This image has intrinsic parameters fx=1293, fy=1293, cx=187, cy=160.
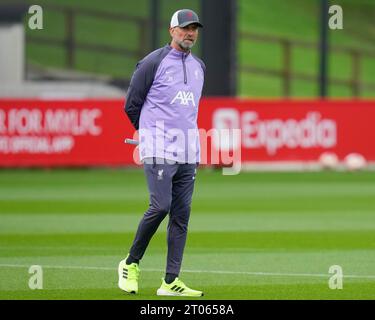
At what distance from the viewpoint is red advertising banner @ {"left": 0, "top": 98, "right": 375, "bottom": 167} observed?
2703cm

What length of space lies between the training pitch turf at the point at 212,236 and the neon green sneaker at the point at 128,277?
12 centimetres

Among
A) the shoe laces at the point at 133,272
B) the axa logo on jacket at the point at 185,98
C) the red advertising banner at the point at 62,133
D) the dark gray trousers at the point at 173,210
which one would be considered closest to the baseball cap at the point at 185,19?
the axa logo on jacket at the point at 185,98

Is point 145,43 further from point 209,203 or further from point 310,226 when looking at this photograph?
point 310,226

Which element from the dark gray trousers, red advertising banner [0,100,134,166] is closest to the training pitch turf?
the dark gray trousers

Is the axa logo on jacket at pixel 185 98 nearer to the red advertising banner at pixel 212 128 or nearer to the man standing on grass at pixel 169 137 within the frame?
the man standing on grass at pixel 169 137

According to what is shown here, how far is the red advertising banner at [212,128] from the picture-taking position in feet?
88.7

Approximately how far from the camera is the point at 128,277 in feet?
36.2

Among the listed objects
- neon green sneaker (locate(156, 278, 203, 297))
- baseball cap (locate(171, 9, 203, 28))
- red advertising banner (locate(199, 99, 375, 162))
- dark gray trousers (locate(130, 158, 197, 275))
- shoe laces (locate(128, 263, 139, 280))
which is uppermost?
baseball cap (locate(171, 9, 203, 28))

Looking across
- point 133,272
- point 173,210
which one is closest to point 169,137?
point 173,210

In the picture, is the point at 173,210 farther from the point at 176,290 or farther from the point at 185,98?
the point at 185,98

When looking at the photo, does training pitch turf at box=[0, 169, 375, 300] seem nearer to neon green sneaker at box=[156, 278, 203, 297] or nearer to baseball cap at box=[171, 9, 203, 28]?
neon green sneaker at box=[156, 278, 203, 297]

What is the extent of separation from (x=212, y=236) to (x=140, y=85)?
5220 millimetres

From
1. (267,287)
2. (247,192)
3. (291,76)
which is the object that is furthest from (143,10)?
(267,287)

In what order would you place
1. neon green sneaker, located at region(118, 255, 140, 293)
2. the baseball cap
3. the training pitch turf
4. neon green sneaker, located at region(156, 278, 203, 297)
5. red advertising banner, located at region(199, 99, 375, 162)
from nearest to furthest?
the baseball cap
neon green sneaker, located at region(156, 278, 203, 297)
neon green sneaker, located at region(118, 255, 140, 293)
the training pitch turf
red advertising banner, located at region(199, 99, 375, 162)
